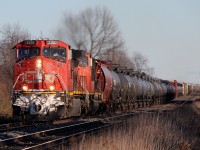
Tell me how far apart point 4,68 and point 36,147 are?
2433cm

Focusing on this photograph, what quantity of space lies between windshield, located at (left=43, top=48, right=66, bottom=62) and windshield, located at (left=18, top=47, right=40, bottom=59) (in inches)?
14.9

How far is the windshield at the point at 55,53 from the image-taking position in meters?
18.8

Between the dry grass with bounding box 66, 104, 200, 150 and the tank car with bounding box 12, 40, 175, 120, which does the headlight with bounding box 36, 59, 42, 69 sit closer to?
the tank car with bounding box 12, 40, 175, 120

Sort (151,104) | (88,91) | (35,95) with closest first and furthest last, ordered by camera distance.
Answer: (35,95) → (88,91) → (151,104)

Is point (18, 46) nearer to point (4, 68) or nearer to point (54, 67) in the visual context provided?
point (54, 67)

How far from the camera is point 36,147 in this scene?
35.4 feet

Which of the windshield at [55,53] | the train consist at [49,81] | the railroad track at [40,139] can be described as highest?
the windshield at [55,53]

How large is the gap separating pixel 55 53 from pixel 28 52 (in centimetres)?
128

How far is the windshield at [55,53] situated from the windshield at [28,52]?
1.24ft

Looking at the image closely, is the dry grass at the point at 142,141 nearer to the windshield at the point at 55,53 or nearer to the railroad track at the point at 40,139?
the railroad track at the point at 40,139

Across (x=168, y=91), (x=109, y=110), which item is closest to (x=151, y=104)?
(x=168, y=91)

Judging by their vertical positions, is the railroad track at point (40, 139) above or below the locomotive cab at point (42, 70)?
below

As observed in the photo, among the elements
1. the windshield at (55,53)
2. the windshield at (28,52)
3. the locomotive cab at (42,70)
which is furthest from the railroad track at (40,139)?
the windshield at (28,52)

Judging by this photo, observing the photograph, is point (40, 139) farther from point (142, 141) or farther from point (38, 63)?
point (38, 63)
